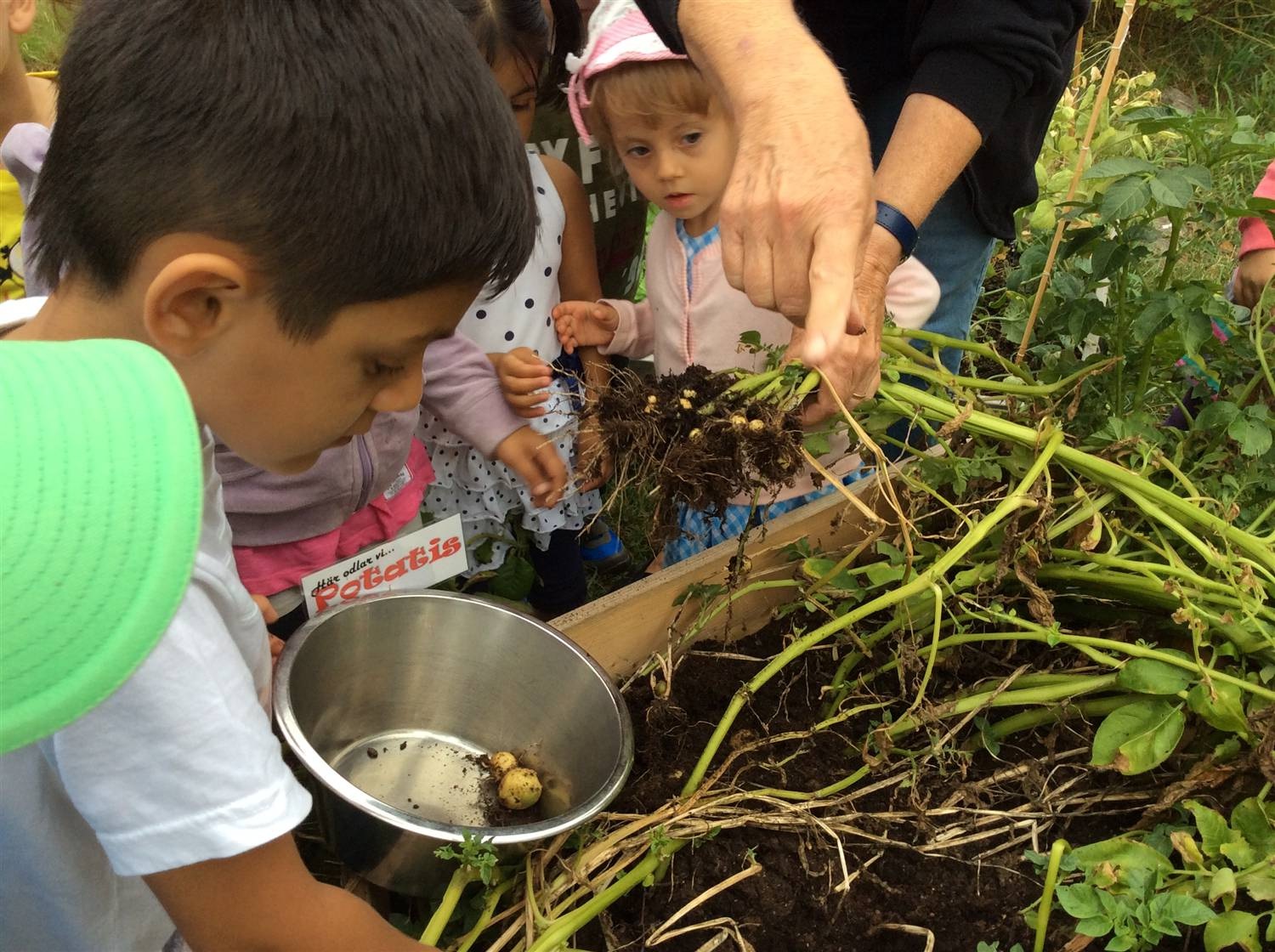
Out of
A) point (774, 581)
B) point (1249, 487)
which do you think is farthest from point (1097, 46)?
point (774, 581)


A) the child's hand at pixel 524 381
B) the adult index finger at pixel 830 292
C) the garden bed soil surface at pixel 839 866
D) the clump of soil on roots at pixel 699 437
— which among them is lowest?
the garden bed soil surface at pixel 839 866

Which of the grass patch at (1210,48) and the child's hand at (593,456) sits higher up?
the child's hand at (593,456)

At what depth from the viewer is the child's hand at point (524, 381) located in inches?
71.6

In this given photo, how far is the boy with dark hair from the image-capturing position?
813mm

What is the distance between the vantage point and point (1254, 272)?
1969mm

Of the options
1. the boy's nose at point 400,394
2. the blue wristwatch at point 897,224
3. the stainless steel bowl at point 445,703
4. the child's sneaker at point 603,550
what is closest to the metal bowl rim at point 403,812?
the stainless steel bowl at point 445,703

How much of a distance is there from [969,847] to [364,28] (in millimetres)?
1232

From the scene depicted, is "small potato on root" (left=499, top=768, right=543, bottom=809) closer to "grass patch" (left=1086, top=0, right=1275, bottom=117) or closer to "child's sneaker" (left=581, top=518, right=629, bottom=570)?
"child's sneaker" (left=581, top=518, right=629, bottom=570)

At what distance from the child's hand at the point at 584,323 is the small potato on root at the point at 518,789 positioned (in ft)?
3.28

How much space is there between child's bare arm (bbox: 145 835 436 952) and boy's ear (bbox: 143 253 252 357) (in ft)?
1.49

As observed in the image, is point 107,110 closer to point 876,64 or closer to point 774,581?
point 774,581

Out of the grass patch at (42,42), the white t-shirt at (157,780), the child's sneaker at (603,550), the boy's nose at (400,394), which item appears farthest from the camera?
the grass patch at (42,42)

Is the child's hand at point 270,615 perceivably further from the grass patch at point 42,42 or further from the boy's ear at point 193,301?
the grass patch at point 42,42

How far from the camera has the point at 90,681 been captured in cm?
50
